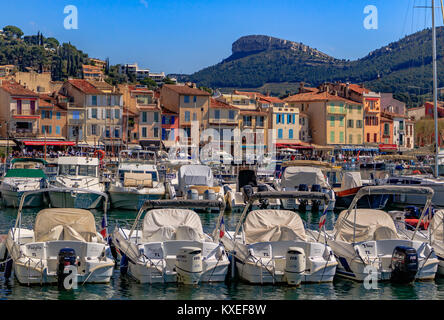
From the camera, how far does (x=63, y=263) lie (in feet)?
55.5

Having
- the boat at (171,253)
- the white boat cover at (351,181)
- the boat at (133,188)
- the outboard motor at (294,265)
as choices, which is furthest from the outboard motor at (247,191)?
the outboard motor at (294,265)

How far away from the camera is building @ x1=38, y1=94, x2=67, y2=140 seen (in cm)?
7419

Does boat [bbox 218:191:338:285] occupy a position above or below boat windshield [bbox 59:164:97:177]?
below

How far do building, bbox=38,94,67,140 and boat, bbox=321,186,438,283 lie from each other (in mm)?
58385

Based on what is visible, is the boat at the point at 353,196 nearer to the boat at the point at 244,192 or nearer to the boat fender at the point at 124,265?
the boat at the point at 244,192

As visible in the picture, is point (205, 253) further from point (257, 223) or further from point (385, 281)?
point (385, 281)

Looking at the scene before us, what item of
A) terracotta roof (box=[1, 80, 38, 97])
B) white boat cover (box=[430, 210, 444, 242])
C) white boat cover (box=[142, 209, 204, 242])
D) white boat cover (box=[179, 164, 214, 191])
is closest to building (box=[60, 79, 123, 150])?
terracotta roof (box=[1, 80, 38, 97])

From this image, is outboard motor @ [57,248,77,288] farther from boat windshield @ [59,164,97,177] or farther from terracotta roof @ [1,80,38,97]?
terracotta roof @ [1,80,38,97]

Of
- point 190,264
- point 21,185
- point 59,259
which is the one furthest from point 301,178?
point 59,259

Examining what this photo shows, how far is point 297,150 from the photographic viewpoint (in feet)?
286

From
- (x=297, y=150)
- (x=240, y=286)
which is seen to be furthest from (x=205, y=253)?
(x=297, y=150)

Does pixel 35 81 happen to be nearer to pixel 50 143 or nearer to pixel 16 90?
pixel 16 90

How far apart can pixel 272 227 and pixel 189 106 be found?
62.6 metres

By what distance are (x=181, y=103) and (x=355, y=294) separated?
213 ft
